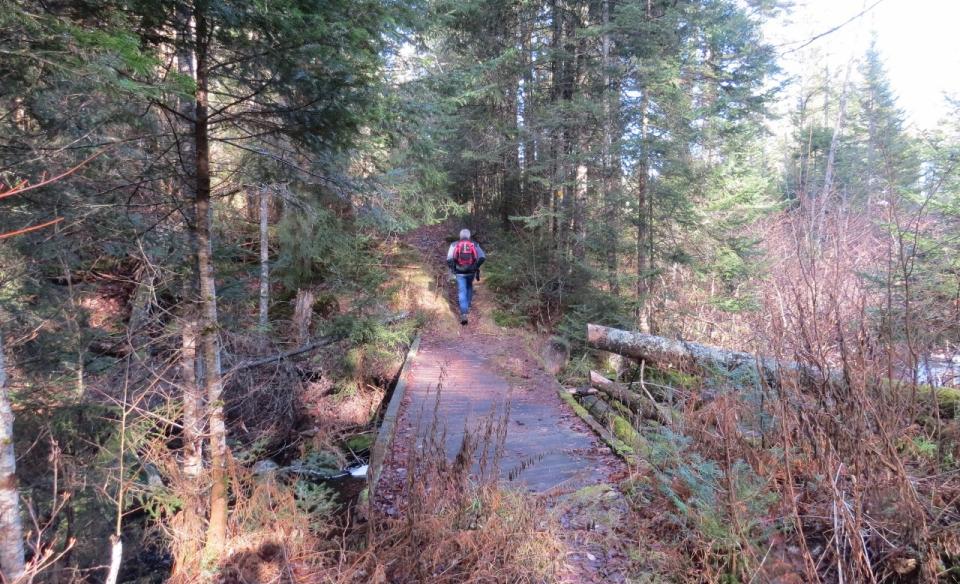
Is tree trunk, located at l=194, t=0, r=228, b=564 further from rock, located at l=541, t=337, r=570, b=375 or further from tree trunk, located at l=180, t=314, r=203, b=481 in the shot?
rock, located at l=541, t=337, r=570, b=375

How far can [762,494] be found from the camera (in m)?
3.18

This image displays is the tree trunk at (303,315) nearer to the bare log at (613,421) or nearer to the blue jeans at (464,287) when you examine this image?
the blue jeans at (464,287)

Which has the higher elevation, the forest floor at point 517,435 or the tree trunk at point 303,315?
the tree trunk at point 303,315

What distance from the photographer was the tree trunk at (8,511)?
136 inches

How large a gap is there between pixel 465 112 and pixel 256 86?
11346 millimetres

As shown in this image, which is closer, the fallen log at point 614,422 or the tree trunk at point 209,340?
the tree trunk at point 209,340

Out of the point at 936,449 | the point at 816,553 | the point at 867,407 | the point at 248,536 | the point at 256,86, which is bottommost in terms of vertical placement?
the point at 248,536

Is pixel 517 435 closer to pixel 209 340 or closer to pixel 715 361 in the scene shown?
pixel 715 361

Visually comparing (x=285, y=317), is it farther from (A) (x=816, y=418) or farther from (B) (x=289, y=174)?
(A) (x=816, y=418)

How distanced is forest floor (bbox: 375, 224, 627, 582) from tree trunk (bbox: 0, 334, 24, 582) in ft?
9.00

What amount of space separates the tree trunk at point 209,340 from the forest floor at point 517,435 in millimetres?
1390

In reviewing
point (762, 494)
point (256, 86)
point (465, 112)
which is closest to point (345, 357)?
point (256, 86)

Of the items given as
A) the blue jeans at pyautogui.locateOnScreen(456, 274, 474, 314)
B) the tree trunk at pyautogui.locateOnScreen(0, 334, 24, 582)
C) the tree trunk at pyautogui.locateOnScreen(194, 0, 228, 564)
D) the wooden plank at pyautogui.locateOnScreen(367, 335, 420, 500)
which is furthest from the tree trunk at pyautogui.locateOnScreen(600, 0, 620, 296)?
the tree trunk at pyautogui.locateOnScreen(0, 334, 24, 582)

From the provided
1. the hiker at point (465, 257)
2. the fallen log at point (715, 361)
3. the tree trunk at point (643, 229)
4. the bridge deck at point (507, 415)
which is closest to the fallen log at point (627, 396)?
the fallen log at point (715, 361)
